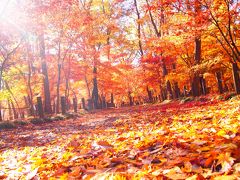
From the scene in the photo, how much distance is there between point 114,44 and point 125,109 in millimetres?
11378

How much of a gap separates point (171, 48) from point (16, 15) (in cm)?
1141

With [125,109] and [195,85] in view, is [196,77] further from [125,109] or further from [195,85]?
[125,109]

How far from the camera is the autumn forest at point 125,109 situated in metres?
2.51

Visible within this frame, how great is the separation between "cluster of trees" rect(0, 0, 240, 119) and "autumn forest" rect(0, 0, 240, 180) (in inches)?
3.0

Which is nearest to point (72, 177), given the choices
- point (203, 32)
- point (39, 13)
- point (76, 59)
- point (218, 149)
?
point (218, 149)

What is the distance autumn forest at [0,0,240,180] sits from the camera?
8.22ft

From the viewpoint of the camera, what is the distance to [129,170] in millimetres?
2277

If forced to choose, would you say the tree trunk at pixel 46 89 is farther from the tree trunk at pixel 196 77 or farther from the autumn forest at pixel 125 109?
the tree trunk at pixel 196 77

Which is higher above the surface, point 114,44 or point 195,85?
point 114,44

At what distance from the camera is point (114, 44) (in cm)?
2905

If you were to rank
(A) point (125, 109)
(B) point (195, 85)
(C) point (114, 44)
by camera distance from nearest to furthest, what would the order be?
1. (B) point (195, 85)
2. (A) point (125, 109)
3. (C) point (114, 44)

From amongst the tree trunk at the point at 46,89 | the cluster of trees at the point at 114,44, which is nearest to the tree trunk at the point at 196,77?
the cluster of trees at the point at 114,44

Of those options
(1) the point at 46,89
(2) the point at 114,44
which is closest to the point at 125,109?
(1) the point at 46,89

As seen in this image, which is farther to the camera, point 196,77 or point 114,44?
point 114,44
